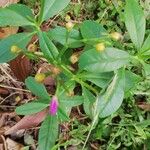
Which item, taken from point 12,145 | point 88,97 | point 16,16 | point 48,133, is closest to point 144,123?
point 88,97

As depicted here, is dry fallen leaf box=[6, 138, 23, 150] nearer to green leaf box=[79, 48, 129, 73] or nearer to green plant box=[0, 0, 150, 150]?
green plant box=[0, 0, 150, 150]

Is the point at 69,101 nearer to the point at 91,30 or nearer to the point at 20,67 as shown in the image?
the point at 91,30

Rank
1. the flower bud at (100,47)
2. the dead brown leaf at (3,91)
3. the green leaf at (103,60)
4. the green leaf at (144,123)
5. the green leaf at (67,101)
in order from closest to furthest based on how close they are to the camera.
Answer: the flower bud at (100,47) → the green leaf at (103,60) → the green leaf at (67,101) → the green leaf at (144,123) → the dead brown leaf at (3,91)

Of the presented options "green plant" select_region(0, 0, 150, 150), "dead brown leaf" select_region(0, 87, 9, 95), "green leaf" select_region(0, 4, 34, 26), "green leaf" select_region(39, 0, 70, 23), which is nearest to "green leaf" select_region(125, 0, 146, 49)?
"green plant" select_region(0, 0, 150, 150)

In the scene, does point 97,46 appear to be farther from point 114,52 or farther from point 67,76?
point 67,76

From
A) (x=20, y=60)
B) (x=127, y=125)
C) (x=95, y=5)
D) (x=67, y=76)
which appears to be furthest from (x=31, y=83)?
(x=95, y=5)

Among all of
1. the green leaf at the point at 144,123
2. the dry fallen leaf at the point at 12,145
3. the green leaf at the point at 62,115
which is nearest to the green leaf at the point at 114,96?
the green leaf at the point at 62,115

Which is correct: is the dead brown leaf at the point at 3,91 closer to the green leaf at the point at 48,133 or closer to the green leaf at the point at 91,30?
the green leaf at the point at 48,133
